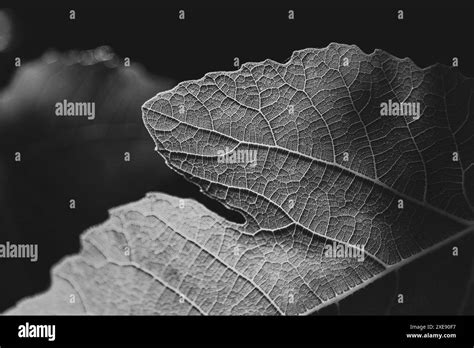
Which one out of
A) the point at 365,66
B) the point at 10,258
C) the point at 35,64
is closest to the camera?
the point at 365,66

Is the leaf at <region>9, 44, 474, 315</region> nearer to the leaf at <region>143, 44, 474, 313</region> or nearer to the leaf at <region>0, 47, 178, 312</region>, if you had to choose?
the leaf at <region>143, 44, 474, 313</region>

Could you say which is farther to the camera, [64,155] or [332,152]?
[64,155]

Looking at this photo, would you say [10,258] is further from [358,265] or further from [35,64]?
[358,265]

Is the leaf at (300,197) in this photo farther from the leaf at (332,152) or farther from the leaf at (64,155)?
the leaf at (64,155)

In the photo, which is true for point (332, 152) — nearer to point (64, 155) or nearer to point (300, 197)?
point (300, 197)

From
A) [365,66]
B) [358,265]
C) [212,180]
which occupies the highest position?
[365,66]

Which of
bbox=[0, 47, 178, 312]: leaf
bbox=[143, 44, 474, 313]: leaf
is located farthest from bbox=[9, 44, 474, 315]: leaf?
bbox=[0, 47, 178, 312]: leaf

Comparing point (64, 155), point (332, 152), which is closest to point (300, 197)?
point (332, 152)

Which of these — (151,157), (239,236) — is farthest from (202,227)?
(151,157)
